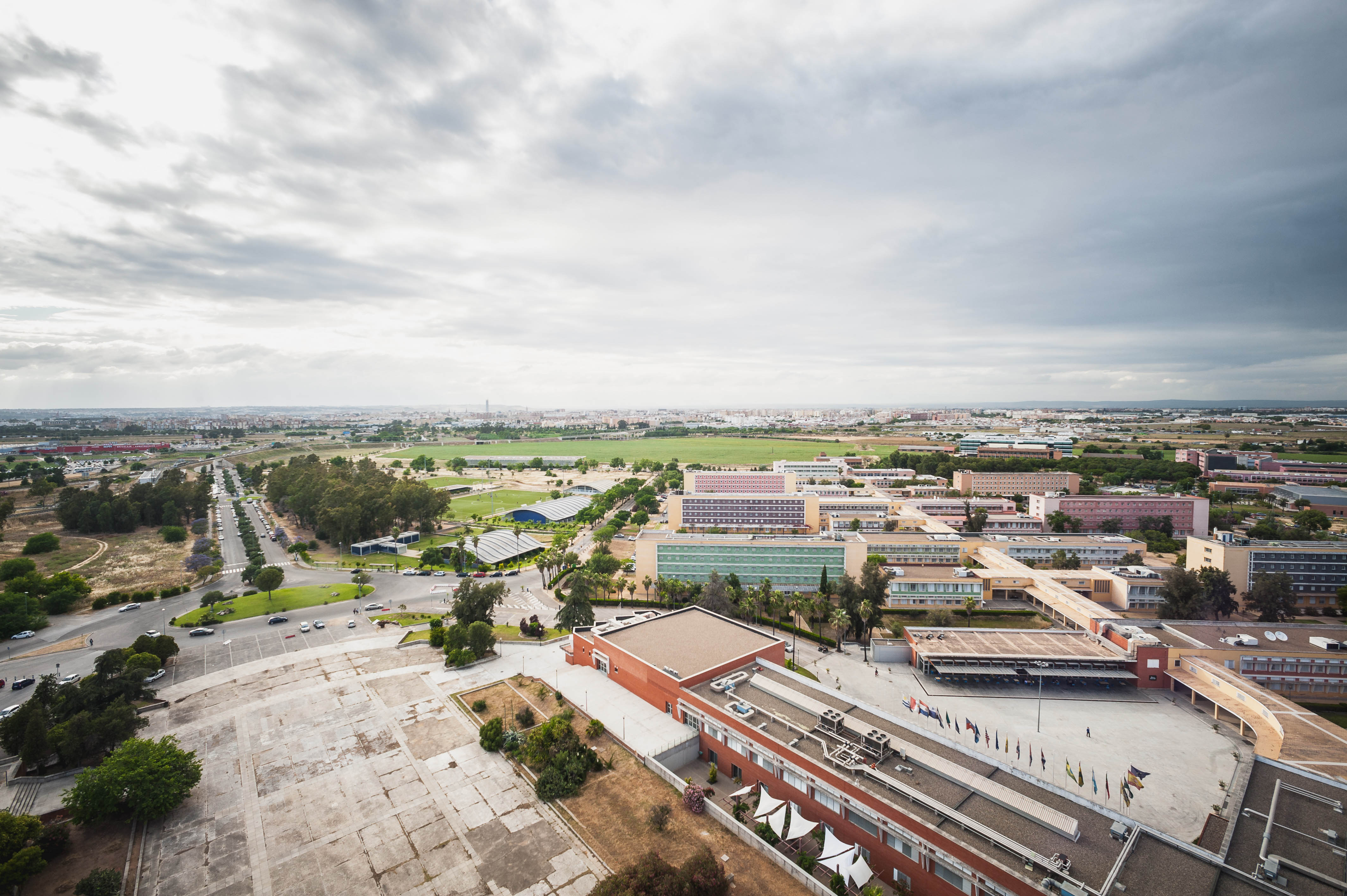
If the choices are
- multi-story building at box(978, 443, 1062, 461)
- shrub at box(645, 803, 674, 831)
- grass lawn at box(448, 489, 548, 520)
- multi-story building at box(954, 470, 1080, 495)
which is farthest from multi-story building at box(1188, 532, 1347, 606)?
grass lawn at box(448, 489, 548, 520)

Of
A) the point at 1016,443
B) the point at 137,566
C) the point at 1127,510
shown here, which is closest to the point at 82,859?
the point at 137,566

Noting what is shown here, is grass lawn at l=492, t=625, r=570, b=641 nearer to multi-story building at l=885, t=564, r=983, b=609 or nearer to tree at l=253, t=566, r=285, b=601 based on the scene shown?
tree at l=253, t=566, r=285, b=601

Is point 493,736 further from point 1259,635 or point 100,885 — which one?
point 1259,635

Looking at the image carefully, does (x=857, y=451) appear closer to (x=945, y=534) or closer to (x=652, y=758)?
(x=945, y=534)

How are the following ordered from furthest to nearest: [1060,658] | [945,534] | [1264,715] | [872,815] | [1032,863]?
1. [945,534]
2. [1060,658]
3. [1264,715]
4. [872,815]
5. [1032,863]

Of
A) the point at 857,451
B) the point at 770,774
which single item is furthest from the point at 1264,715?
the point at 857,451

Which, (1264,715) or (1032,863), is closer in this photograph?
(1032,863)

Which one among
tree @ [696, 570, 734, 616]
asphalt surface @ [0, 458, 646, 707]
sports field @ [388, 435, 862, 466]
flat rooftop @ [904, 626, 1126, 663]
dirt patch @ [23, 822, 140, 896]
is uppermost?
sports field @ [388, 435, 862, 466]
